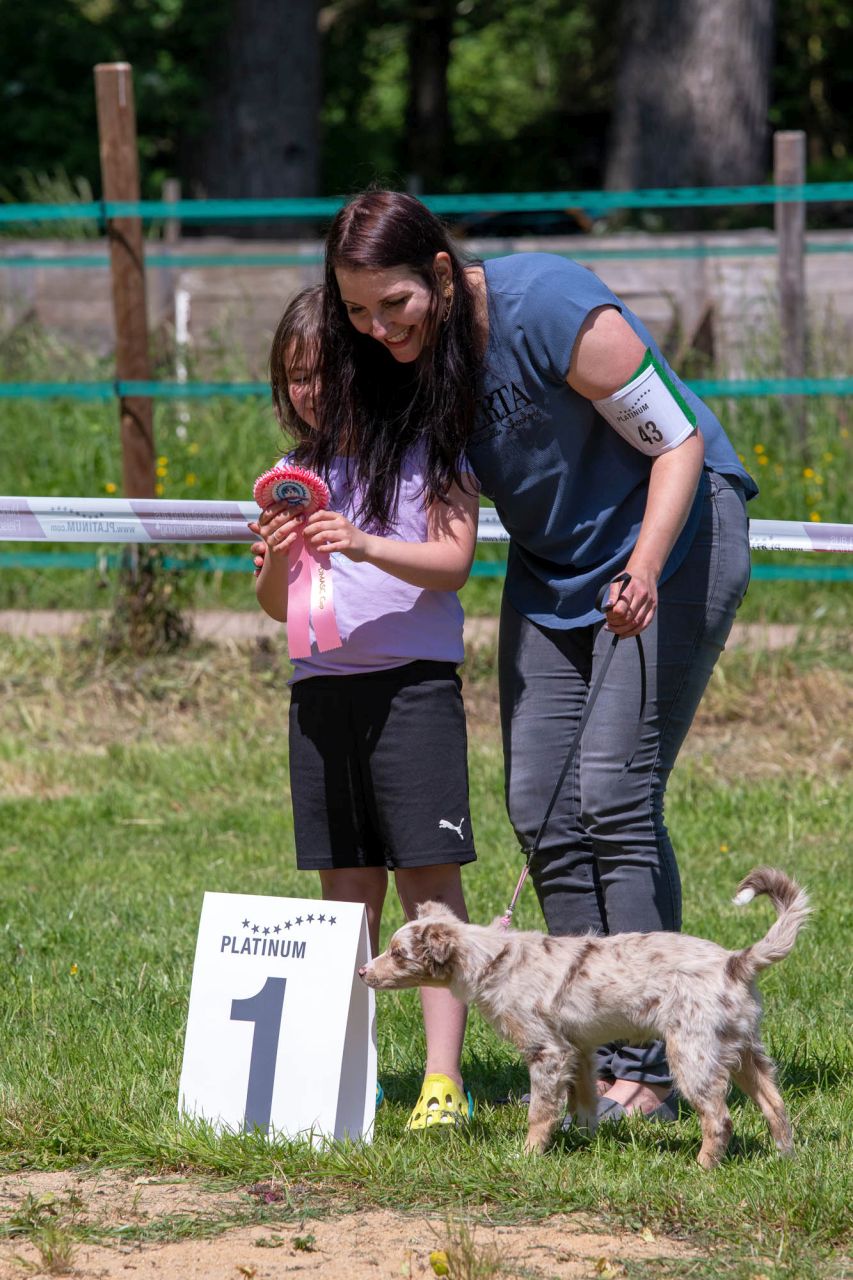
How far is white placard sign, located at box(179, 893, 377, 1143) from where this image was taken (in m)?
3.25

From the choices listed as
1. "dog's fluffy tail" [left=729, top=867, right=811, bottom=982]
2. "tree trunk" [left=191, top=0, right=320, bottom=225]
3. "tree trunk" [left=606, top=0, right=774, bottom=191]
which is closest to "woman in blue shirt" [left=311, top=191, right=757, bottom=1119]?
"dog's fluffy tail" [left=729, top=867, right=811, bottom=982]

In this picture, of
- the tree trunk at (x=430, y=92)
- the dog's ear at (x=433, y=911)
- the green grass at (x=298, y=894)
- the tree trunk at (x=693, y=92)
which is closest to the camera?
the green grass at (x=298, y=894)

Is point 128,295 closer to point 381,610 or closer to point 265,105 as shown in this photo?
point 381,610

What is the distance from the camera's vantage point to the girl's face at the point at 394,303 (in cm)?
317

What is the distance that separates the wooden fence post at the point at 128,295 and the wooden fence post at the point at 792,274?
3.26m

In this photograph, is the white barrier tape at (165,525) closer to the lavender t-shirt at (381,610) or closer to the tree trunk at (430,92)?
the lavender t-shirt at (381,610)

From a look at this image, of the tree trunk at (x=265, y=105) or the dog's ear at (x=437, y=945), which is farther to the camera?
the tree trunk at (x=265, y=105)

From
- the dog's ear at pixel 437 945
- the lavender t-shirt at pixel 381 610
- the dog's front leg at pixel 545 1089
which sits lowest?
the dog's front leg at pixel 545 1089

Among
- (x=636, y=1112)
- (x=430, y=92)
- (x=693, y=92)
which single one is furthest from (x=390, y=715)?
(x=430, y=92)

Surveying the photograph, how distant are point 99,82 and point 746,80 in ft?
28.9

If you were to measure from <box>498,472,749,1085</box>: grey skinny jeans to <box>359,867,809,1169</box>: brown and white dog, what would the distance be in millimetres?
245

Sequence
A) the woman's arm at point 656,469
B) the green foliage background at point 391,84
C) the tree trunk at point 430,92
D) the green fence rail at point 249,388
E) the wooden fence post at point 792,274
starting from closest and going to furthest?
the woman's arm at point 656,469 → the green fence rail at point 249,388 → the wooden fence post at point 792,274 → the green foliage background at point 391,84 → the tree trunk at point 430,92

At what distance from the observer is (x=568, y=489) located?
3379mm

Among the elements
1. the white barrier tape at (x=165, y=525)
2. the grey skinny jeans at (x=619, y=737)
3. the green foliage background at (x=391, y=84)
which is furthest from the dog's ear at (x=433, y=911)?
the green foliage background at (x=391, y=84)
